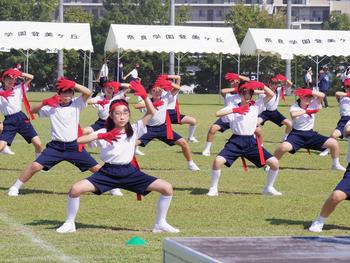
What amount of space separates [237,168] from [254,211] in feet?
17.7

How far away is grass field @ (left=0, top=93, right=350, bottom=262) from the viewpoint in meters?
9.69

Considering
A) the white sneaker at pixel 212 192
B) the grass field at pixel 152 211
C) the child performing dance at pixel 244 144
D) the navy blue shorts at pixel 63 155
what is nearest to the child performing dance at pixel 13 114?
the grass field at pixel 152 211

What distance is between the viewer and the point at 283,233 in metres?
10.8

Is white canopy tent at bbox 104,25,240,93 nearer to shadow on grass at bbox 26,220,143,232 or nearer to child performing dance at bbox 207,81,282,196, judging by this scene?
child performing dance at bbox 207,81,282,196

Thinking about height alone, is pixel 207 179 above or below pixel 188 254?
below

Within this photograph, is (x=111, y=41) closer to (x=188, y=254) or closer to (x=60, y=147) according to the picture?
(x=60, y=147)

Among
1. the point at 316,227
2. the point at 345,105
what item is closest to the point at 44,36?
the point at 345,105

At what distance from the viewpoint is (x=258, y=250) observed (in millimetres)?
6957

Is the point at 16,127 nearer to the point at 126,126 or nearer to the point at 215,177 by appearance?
the point at 215,177

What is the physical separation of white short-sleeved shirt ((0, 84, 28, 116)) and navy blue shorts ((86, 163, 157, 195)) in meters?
6.77

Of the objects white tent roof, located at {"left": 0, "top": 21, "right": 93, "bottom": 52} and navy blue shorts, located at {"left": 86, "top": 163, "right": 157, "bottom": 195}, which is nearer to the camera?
navy blue shorts, located at {"left": 86, "top": 163, "right": 157, "bottom": 195}

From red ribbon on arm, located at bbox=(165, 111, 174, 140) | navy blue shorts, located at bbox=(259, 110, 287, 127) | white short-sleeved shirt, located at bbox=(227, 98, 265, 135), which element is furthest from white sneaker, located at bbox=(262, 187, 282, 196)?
navy blue shorts, located at bbox=(259, 110, 287, 127)

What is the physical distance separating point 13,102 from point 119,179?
22.8ft

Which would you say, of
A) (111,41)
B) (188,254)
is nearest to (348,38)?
(111,41)
